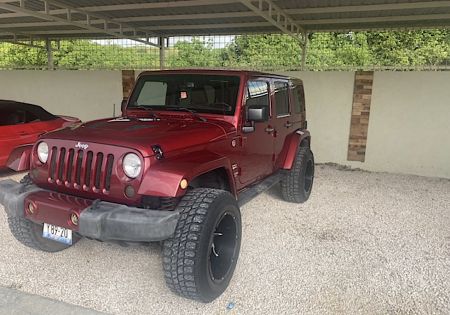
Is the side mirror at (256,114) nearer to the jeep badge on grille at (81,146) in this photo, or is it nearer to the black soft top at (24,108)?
the jeep badge on grille at (81,146)

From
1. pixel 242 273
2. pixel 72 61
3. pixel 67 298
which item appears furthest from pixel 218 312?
pixel 72 61

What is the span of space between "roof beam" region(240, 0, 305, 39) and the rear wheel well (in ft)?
10.9

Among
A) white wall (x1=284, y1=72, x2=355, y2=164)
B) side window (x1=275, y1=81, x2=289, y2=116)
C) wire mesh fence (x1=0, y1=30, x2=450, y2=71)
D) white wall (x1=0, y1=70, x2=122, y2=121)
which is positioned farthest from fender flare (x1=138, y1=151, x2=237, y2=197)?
white wall (x1=0, y1=70, x2=122, y2=121)

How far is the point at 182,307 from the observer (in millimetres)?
2797

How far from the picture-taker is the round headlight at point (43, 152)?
3.04 meters

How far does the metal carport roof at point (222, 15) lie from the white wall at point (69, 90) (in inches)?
44.1

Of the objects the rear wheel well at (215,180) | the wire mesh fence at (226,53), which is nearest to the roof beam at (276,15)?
the wire mesh fence at (226,53)

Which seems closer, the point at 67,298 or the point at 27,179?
the point at 67,298

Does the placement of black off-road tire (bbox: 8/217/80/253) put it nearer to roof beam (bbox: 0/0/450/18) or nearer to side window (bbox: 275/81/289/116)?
side window (bbox: 275/81/289/116)

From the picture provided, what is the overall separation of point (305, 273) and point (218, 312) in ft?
3.04

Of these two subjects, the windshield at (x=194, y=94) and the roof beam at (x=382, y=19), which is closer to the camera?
the windshield at (x=194, y=94)

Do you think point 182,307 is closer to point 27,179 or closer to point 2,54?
point 27,179

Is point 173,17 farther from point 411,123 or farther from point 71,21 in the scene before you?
point 411,123

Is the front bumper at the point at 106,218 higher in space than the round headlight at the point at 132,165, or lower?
lower
